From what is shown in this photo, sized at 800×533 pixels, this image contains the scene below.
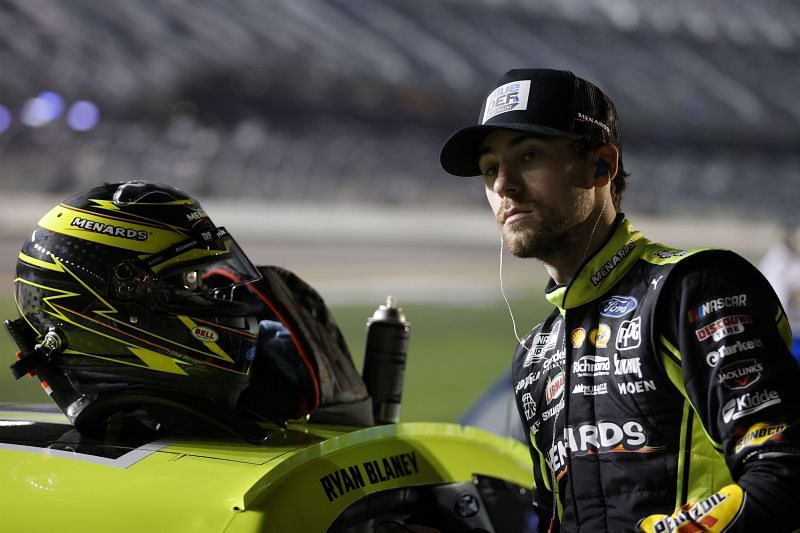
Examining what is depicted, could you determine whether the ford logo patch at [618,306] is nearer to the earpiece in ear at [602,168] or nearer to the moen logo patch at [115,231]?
the earpiece in ear at [602,168]

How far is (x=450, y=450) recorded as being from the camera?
8.11 ft

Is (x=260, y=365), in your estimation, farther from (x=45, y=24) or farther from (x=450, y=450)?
(x=45, y=24)

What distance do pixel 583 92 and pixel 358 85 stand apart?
19891 mm

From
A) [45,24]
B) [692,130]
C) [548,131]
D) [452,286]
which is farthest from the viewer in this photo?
[692,130]

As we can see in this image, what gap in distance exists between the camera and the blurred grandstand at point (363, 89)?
59.7 feet

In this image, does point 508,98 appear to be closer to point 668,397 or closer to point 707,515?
point 668,397

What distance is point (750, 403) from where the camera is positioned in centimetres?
143

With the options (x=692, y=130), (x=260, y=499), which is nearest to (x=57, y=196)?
(x=692, y=130)

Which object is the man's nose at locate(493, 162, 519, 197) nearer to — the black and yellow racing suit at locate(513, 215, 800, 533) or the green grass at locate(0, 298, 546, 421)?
the black and yellow racing suit at locate(513, 215, 800, 533)

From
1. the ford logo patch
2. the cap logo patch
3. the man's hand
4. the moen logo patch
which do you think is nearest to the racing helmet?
the moen logo patch

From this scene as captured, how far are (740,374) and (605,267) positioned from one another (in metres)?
0.38

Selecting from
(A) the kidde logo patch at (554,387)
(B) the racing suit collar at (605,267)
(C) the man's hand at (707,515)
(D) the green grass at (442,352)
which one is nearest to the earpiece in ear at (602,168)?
(B) the racing suit collar at (605,267)

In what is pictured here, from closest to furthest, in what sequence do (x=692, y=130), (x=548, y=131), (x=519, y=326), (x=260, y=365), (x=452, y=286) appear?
(x=548, y=131) → (x=260, y=365) → (x=519, y=326) → (x=452, y=286) → (x=692, y=130)

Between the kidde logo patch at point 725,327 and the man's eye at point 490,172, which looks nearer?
the kidde logo patch at point 725,327
